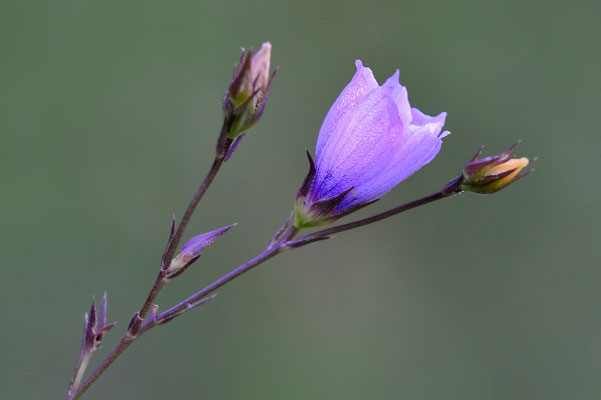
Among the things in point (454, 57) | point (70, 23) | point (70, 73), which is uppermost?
point (70, 23)

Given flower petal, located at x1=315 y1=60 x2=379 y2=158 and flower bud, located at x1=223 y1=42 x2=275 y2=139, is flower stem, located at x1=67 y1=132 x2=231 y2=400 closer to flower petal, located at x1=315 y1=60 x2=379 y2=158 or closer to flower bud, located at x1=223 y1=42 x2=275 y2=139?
flower bud, located at x1=223 y1=42 x2=275 y2=139

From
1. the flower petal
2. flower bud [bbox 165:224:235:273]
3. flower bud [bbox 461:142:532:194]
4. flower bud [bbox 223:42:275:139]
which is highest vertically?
flower bud [bbox 223:42:275:139]

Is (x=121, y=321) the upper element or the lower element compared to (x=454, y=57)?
lower

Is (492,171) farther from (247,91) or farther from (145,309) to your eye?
(145,309)

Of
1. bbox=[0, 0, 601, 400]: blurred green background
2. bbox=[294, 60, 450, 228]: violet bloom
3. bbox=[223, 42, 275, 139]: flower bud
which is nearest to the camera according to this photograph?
bbox=[223, 42, 275, 139]: flower bud

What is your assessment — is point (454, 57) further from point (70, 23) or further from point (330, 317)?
point (70, 23)

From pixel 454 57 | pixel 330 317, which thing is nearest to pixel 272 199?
pixel 330 317

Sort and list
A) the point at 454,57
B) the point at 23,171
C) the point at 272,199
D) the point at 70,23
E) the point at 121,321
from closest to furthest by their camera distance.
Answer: the point at 121,321, the point at 23,171, the point at 272,199, the point at 70,23, the point at 454,57

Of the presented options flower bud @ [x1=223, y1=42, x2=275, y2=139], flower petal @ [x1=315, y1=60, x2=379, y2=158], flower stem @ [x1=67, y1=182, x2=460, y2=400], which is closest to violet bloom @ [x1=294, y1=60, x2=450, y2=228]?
flower petal @ [x1=315, y1=60, x2=379, y2=158]
